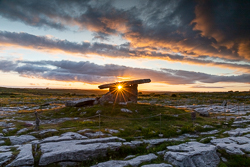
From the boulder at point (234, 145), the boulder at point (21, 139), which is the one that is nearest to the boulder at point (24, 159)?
the boulder at point (21, 139)

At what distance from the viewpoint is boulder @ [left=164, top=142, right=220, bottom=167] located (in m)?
7.49

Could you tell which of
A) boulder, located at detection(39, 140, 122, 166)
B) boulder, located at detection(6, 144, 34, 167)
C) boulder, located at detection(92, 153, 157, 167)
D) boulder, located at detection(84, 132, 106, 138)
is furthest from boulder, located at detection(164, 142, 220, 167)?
boulder, located at detection(6, 144, 34, 167)

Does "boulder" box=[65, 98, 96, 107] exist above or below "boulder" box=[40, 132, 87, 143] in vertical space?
above

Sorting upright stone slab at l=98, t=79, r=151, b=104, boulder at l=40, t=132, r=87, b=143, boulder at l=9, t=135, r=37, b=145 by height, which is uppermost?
upright stone slab at l=98, t=79, r=151, b=104

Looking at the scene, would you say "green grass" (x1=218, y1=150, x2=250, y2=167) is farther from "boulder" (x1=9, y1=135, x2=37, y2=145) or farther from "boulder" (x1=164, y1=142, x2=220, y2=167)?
"boulder" (x1=9, y1=135, x2=37, y2=145)

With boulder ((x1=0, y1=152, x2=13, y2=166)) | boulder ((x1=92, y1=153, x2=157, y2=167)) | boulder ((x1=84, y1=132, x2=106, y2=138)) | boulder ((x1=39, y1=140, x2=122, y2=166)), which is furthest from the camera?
boulder ((x1=84, y1=132, x2=106, y2=138))

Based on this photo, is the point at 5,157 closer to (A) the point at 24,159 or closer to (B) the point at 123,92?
(A) the point at 24,159

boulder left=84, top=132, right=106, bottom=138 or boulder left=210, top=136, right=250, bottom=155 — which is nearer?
boulder left=210, top=136, right=250, bottom=155

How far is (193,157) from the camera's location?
7762 mm

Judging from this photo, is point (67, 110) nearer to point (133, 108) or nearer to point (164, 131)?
point (133, 108)

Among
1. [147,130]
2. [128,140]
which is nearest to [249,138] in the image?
[147,130]

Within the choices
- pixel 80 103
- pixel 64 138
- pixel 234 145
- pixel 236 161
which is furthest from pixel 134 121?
pixel 80 103

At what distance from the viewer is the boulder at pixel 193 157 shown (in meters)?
7.49

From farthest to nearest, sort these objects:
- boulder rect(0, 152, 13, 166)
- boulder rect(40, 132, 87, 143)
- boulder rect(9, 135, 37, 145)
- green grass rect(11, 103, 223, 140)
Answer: green grass rect(11, 103, 223, 140) → boulder rect(9, 135, 37, 145) → boulder rect(40, 132, 87, 143) → boulder rect(0, 152, 13, 166)
